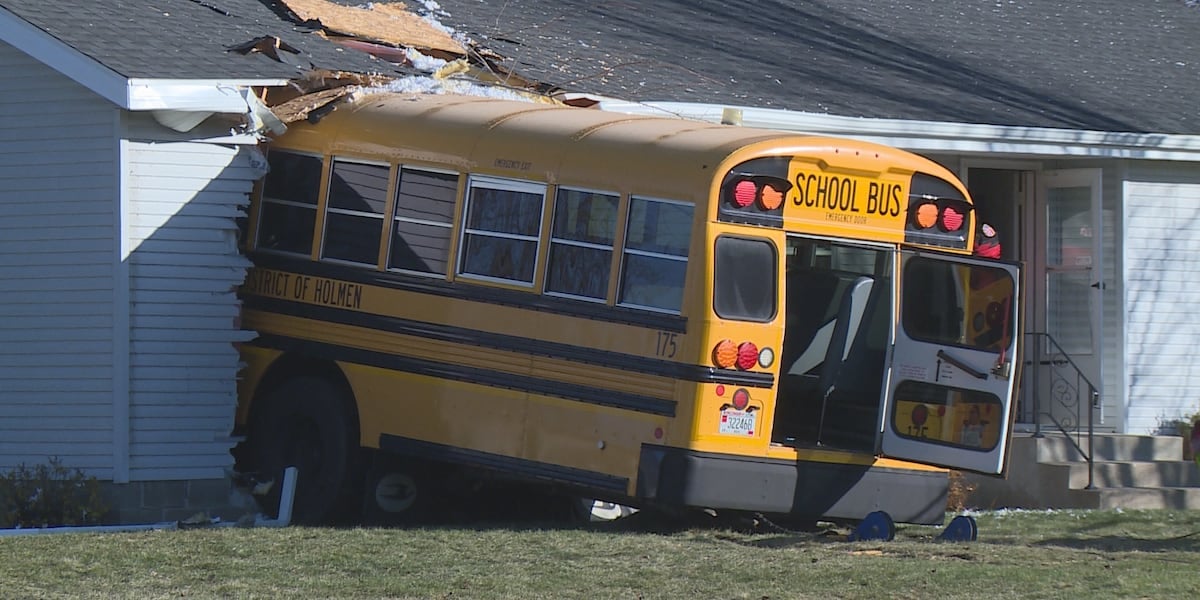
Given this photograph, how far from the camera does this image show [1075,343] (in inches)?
638

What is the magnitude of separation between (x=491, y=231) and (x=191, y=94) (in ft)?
7.13

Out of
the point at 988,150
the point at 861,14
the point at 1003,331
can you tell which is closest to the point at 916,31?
the point at 861,14

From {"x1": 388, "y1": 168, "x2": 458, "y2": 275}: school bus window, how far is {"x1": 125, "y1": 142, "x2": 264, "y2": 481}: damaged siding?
4.36 ft

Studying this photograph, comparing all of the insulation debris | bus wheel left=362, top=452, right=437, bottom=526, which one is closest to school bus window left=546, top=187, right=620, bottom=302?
bus wheel left=362, top=452, right=437, bottom=526

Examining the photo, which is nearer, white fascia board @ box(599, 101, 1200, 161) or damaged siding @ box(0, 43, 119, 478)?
damaged siding @ box(0, 43, 119, 478)

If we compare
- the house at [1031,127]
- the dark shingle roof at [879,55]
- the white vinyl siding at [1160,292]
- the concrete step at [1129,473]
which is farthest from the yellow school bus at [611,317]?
the white vinyl siding at [1160,292]

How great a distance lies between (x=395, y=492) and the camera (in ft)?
37.4

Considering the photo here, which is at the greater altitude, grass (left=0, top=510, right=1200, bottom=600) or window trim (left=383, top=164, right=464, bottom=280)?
window trim (left=383, top=164, right=464, bottom=280)

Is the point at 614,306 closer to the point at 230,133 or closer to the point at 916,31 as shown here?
the point at 230,133

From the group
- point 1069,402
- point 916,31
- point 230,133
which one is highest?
point 916,31

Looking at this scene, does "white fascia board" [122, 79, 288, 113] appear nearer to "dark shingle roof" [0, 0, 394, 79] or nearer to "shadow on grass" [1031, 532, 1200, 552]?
"dark shingle roof" [0, 0, 394, 79]

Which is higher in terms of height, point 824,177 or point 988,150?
point 988,150

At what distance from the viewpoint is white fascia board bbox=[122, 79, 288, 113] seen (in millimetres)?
10938

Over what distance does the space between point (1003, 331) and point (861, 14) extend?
9011mm
